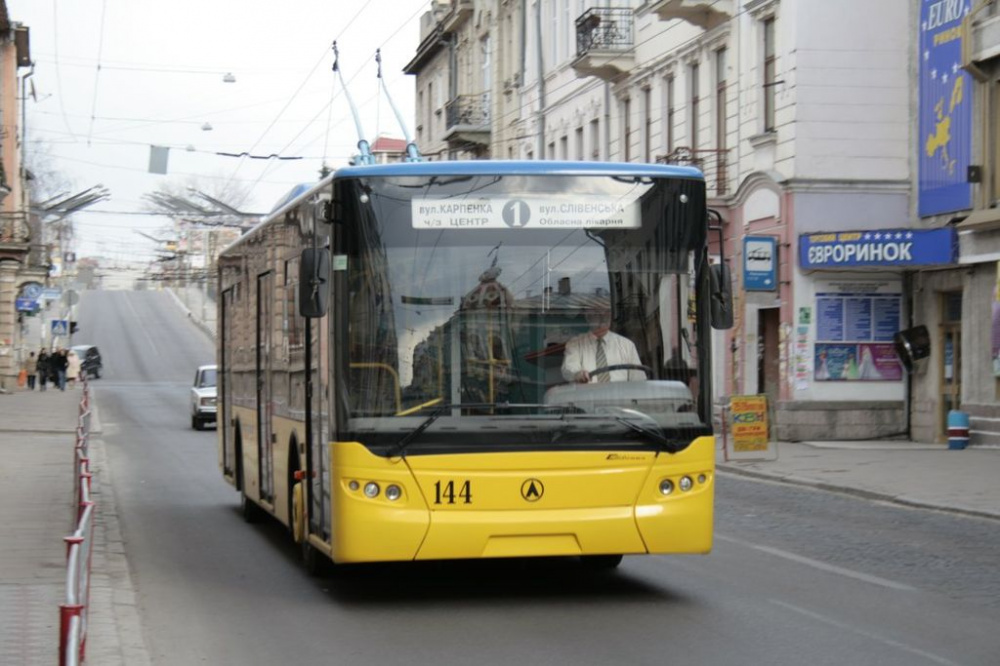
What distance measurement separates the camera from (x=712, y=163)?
1389 inches

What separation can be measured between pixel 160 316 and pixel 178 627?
11463 cm

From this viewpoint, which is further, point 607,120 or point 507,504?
point 607,120

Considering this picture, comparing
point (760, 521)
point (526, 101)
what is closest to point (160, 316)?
Result: point (526, 101)

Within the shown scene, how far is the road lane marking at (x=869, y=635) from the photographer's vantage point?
330 inches

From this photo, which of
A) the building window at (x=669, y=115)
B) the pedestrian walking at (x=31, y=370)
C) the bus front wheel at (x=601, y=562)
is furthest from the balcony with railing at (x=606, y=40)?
the pedestrian walking at (x=31, y=370)

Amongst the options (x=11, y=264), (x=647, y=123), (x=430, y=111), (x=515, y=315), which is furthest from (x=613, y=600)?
(x=430, y=111)

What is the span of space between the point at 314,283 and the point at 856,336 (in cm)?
2247

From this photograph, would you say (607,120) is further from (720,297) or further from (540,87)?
(720,297)

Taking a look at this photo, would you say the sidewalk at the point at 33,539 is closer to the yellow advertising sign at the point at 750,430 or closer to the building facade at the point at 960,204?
the yellow advertising sign at the point at 750,430

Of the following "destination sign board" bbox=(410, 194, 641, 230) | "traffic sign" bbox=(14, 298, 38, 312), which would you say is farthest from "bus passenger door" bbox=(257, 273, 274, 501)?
"traffic sign" bbox=(14, 298, 38, 312)

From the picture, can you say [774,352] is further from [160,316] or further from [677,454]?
[160,316]

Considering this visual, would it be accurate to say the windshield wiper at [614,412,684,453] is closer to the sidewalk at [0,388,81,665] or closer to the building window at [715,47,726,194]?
the sidewalk at [0,388,81,665]

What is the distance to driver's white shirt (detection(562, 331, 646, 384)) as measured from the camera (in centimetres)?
1012

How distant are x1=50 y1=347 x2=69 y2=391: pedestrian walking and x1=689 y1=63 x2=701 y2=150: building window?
121 ft
